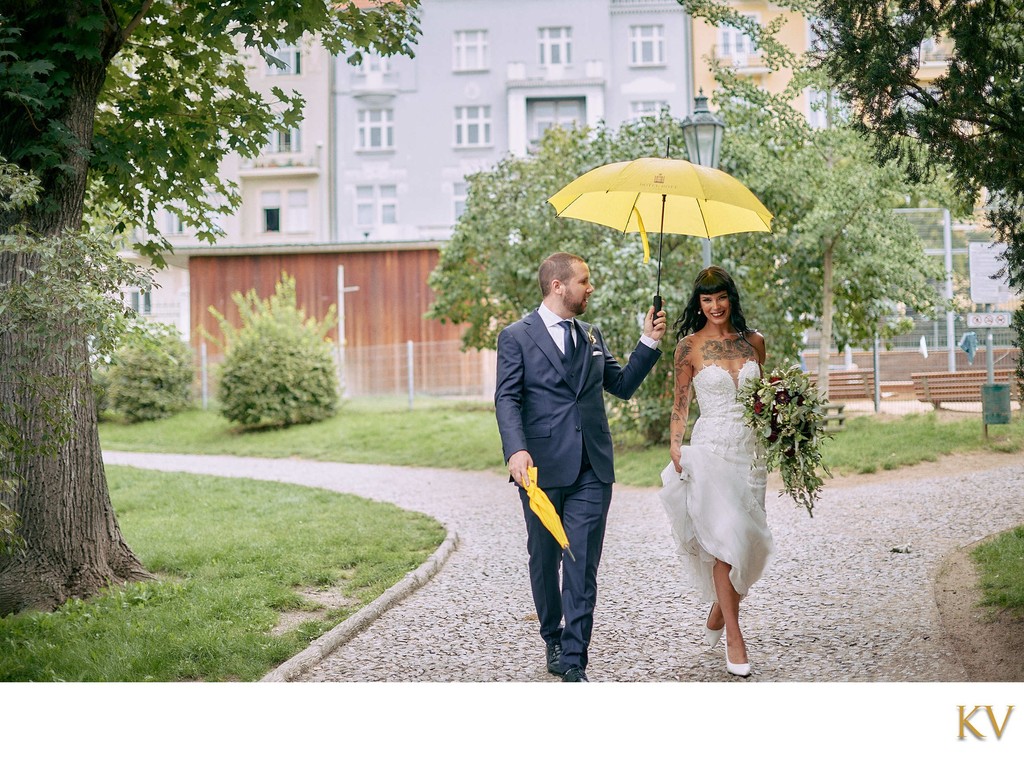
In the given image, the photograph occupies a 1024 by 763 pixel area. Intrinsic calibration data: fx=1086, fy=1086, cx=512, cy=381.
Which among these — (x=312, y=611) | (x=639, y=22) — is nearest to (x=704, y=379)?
(x=312, y=611)

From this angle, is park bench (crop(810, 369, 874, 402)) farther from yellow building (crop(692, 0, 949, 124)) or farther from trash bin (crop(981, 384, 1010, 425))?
yellow building (crop(692, 0, 949, 124))

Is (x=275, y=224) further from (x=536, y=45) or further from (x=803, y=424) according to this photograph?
(x=803, y=424)

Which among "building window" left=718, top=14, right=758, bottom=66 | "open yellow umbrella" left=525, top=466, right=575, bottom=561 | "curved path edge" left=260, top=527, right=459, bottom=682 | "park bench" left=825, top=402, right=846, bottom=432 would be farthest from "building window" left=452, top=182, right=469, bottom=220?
"open yellow umbrella" left=525, top=466, right=575, bottom=561

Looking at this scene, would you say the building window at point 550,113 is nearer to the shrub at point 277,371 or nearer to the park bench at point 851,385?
the shrub at point 277,371

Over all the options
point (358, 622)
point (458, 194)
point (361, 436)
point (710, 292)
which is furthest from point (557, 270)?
point (361, 436)

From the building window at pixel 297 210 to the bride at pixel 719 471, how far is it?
11.2 m

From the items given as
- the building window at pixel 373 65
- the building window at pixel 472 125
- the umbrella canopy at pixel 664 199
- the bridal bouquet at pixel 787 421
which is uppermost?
the building window at pixel 373 65

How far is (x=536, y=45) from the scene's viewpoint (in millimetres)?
14586

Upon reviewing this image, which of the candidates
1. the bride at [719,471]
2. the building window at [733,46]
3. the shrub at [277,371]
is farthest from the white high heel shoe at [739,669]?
the shrub at [277,371]

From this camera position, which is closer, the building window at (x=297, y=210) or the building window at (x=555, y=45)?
the building window at (x=555, y=45)

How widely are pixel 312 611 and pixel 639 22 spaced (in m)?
11.0

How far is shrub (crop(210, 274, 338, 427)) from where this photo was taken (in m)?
19.1

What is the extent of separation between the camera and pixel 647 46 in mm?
14938

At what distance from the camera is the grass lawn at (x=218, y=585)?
4.83 metres
